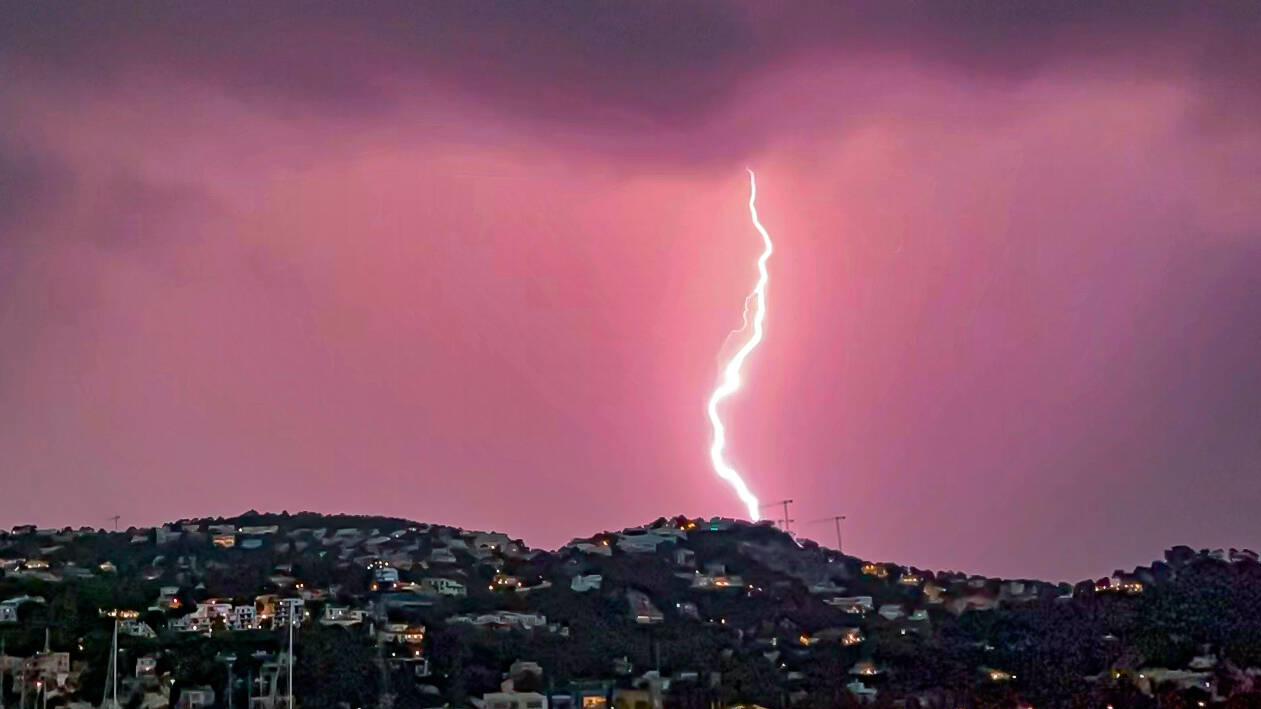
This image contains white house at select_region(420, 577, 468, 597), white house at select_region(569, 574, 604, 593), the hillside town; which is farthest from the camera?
white house at select_region(420, 577, 468, 597)

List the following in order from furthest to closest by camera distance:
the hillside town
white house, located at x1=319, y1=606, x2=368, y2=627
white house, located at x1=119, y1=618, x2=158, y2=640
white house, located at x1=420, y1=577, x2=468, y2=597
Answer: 1. white house, located at x1=420, y1=577, x2=468, y2=597
2. white house, located at x1=319, y1=606, x2=368, y2=627
3. white house, located at x1=119, y1=618, x2=158, y2=640
4. the hillside town

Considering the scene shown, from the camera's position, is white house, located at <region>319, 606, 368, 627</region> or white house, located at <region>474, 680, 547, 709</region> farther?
white house, located at <region>319, 606, 368, 627</region>

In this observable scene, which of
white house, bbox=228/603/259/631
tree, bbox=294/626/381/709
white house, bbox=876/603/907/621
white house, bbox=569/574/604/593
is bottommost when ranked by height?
tree, bbox=294/626/381/709

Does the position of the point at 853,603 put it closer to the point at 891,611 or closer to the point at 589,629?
the point at 891,611

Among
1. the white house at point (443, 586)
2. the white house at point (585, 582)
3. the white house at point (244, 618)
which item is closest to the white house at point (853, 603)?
the white house at point (585, 582)

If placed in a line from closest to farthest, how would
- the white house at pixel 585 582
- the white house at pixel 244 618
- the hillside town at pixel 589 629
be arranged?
1. the hillside town at pixel 589 629
2. the white house at pixel 244 618
3. the white house at pixel 585 582

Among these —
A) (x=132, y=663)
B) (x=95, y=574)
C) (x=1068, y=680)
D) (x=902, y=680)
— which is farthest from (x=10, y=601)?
(x=1068, y=680)

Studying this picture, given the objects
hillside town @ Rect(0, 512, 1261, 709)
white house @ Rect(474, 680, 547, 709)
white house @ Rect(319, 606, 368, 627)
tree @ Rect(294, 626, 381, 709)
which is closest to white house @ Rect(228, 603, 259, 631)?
hillside town @ Rect(0, 512, 1261, 709)

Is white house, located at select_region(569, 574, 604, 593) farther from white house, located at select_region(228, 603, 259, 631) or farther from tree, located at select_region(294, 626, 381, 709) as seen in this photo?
tree, located at select_region(294, 626, 381, 709)

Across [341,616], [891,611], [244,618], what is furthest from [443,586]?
[891,611]

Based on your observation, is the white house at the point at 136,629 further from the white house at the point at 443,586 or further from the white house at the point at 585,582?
the white house at the point at 585,582
